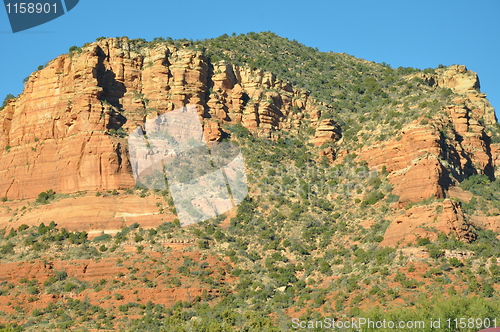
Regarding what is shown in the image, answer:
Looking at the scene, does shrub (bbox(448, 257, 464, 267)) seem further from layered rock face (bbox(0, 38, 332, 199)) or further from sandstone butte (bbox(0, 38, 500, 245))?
layered rock face (bbox(0, 38, 332, 199))

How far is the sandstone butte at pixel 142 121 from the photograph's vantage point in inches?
3381

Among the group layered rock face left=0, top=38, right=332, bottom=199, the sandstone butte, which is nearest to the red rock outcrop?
the sandstone butte

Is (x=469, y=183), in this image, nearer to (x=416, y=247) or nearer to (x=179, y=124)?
(x=416, y=247)

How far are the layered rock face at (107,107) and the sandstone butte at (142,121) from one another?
120mm

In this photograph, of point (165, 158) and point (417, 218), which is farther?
point (165, 158)

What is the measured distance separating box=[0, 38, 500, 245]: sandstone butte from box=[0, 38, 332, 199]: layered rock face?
0.12 metres

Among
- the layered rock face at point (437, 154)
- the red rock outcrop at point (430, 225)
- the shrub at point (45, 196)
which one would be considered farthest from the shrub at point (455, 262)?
the shrub at point (45, 196)

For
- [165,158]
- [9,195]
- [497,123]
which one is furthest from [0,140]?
[497,123]

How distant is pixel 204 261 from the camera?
81.6 metres

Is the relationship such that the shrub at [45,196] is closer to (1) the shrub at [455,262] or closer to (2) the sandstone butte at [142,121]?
(2) the sandstone butte at [142,121]

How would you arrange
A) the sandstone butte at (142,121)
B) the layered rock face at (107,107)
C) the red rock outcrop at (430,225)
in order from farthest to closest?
the layered rock face at (107,107) → the sandstone butte at (142,121) → the red rock outcrop at (430,225)

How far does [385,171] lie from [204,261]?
21.6 m

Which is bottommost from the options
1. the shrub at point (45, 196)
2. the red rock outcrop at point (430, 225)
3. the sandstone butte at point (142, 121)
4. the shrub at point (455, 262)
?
the shrub at point (455, 262)

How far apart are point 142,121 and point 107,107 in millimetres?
4158
